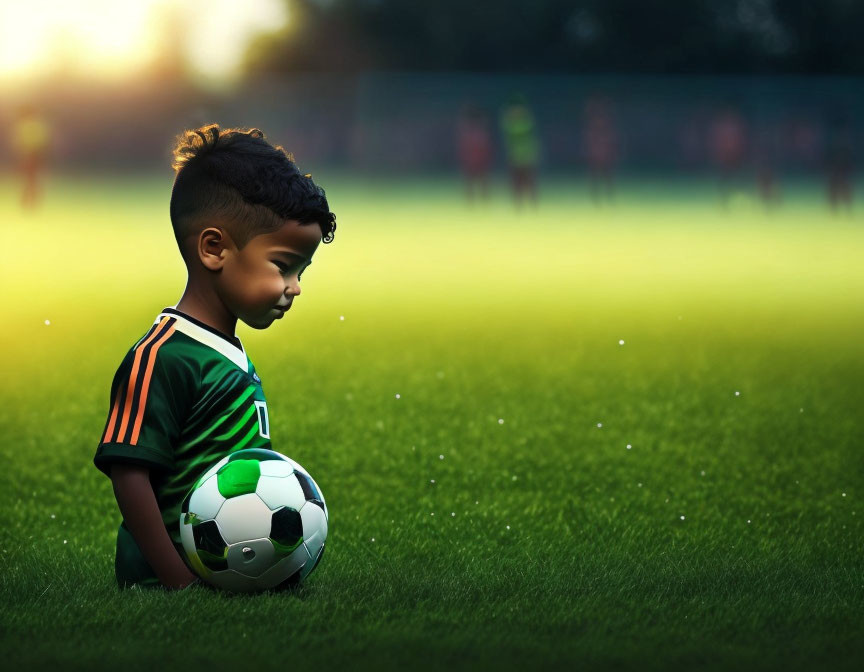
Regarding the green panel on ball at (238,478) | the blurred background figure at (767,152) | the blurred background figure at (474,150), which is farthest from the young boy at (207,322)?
the blurred background figure at (767,152)

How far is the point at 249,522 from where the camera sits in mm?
3498

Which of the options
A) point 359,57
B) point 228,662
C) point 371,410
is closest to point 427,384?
point 371,410

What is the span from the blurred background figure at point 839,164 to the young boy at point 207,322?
22941 mm

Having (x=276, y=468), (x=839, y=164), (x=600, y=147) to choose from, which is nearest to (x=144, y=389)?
(x=276, y=468)

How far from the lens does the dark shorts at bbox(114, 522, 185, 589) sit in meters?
3.71

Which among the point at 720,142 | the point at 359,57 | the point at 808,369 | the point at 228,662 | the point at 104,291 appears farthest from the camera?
the point at 359,57

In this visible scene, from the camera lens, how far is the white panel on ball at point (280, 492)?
354 cm

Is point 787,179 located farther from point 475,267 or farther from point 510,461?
point 510,461

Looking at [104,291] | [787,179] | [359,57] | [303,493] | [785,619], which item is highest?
[359,57]

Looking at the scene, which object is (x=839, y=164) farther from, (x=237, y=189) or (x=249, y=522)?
(x=249, y=522)

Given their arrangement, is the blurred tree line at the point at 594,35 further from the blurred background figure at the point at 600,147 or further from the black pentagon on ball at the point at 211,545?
the black pentagon on ball at the point at 211,545

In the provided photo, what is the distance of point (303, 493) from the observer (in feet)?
11.9

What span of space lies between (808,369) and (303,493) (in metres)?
5.30

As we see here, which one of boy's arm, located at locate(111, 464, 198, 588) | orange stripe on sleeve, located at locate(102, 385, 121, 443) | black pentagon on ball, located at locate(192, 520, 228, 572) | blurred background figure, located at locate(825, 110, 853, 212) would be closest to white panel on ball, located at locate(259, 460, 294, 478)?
black pentagon on ball, located at locate(192, 520, 228, 572)
